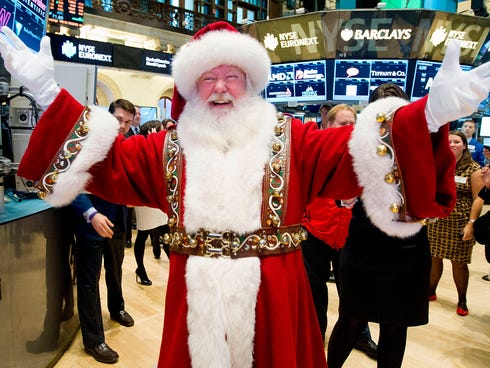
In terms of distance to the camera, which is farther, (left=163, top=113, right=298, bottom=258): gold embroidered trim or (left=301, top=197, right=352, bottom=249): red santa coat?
(left=301, top=197, right=352, bottom=249): red santa coat

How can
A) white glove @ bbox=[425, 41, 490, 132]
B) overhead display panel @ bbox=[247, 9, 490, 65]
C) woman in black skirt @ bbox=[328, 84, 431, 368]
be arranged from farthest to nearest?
overhead display panel @ bbox=[247, 9, 490, 65] → woman in black skirt @ bbox=[328, 84, 431, 368] → white glove @ bbox=[425, 41, 490, 132]

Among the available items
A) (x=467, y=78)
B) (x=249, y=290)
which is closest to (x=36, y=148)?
(x=249, y=290)

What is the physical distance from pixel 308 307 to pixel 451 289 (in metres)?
3.28

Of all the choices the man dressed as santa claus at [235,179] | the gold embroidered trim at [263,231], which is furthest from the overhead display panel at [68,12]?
the gold embroidered trim at [263,231]

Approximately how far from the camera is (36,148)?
123 centimetres

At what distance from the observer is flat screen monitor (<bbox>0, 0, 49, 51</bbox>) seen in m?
2.21

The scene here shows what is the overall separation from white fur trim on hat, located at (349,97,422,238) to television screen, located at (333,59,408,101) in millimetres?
5822

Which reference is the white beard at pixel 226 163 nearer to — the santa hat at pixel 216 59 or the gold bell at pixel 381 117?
the santa hat at pixel 216 59

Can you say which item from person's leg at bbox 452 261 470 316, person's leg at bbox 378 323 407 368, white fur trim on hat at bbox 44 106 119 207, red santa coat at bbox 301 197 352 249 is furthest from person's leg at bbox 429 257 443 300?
white fur trim on hat at bbox 44 106 119 207

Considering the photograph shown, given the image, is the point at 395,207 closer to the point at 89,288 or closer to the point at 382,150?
the point at 382,150

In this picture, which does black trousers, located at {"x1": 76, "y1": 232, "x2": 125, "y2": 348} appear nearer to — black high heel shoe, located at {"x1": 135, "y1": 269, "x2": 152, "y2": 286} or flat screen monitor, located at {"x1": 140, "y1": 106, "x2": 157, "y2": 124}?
black high heel shoe, located at {"x1": 135, "y1": 269, "x2": 152, "y2": 286}

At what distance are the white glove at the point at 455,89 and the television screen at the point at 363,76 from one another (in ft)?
19.5

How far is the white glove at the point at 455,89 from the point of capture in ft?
3.06

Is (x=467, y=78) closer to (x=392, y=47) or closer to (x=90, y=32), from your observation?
(x=392, y=47)
